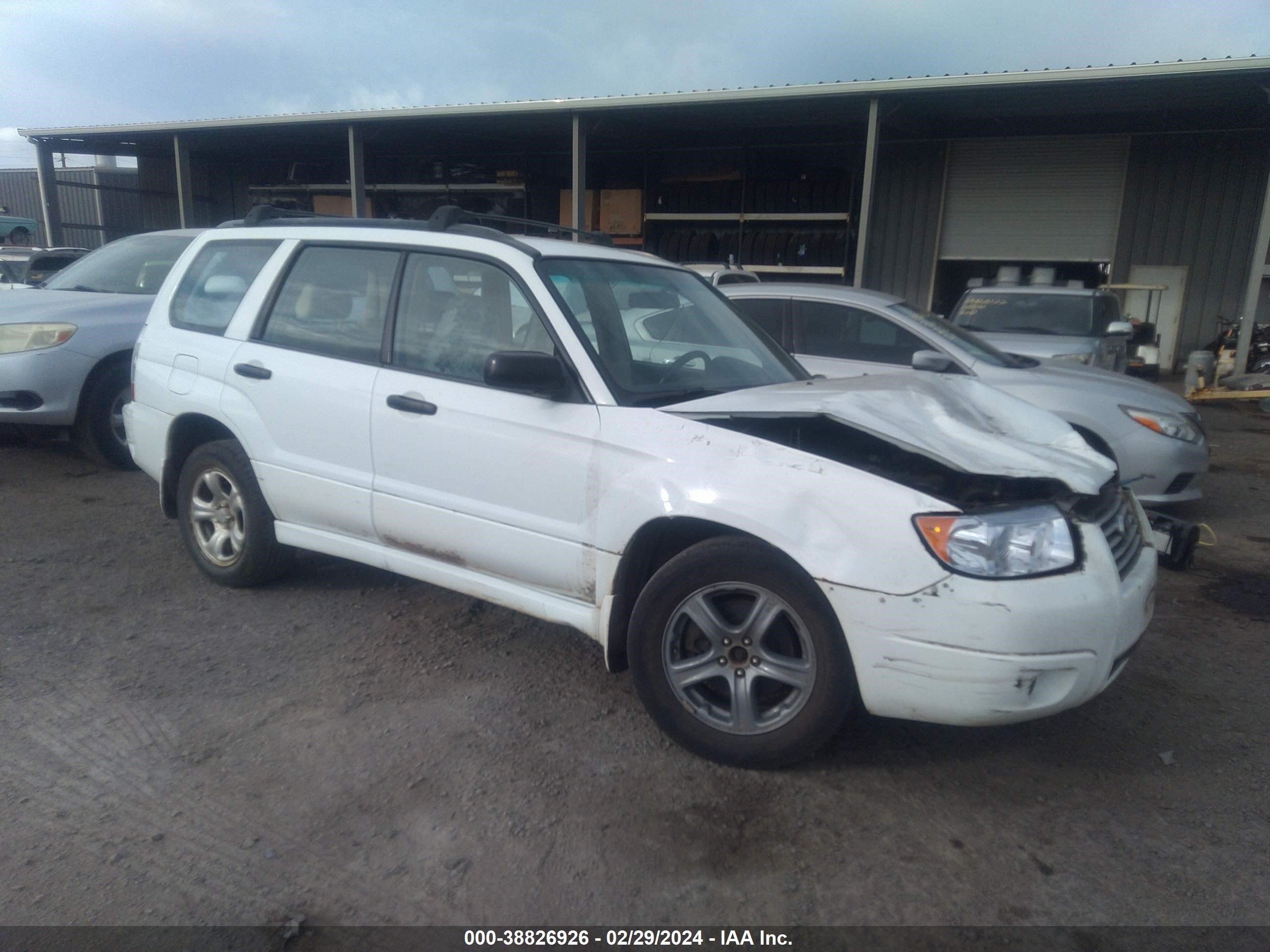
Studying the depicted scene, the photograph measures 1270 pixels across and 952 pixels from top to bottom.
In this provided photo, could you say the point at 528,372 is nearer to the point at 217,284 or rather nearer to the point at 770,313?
the point at 217,284

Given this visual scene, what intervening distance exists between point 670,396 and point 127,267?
5926 mm

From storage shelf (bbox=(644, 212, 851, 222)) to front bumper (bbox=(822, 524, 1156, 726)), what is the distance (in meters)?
14.4

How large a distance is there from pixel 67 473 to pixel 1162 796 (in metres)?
7.06

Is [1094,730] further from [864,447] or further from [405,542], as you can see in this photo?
[405,542]

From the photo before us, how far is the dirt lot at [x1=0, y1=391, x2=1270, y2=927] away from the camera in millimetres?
2322

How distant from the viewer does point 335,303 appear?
12.9 ft

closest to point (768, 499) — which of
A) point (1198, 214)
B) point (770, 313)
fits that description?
point (770, 313)

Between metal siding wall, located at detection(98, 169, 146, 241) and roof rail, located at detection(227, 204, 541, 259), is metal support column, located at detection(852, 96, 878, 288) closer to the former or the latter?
roof rail, located at detection(227, 204, 541, 259)

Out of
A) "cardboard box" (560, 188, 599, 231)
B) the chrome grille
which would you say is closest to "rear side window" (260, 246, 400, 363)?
the chrome grille

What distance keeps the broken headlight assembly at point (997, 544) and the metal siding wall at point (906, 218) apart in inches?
593

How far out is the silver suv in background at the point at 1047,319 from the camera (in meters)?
9.06

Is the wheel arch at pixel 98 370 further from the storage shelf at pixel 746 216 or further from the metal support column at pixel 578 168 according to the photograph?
the storage shelf at pixel 746 216

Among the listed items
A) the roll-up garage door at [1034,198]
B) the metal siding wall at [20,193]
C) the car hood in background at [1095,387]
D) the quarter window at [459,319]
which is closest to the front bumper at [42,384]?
the quarter window at [459,319]

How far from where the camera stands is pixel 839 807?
272 centimetres
